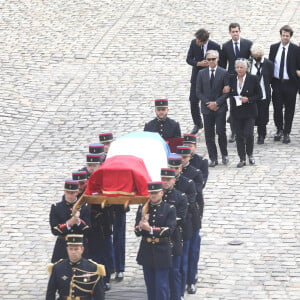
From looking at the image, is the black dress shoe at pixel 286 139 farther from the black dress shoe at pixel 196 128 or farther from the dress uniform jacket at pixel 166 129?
the dress uniform jacket at pixel 166 129

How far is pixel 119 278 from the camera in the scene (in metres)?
14.0

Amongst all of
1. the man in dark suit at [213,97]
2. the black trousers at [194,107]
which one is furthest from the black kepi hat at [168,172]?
the black trousers at [194,107]

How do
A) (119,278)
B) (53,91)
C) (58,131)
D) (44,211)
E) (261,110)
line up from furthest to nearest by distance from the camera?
1. (53,91)
2. (58,131)
3. (261,110)
4. (44,211)
5. (119,278)

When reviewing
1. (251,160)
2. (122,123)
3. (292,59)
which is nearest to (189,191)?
(251,160)

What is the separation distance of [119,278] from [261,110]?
5420mm

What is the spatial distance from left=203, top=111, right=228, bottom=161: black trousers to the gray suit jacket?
9cm

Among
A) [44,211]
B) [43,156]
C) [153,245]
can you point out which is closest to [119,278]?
[153,245]

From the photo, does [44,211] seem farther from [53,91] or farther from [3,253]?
[53,91]

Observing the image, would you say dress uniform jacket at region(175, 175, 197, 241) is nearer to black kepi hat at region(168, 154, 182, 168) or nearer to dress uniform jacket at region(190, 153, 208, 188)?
black kepi hat at region(168, 154, 182, 168)

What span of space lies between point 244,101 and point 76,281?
6140 mm

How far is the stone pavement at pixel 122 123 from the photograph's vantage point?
1413cm

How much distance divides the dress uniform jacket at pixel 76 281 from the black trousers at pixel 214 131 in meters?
5.84

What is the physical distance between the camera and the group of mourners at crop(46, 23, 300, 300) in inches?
496

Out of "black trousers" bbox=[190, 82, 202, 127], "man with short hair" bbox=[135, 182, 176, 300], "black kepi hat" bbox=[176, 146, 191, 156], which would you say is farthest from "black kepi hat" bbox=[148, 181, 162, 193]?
"black trousers" bbox=[190, 82, 202, 127]
